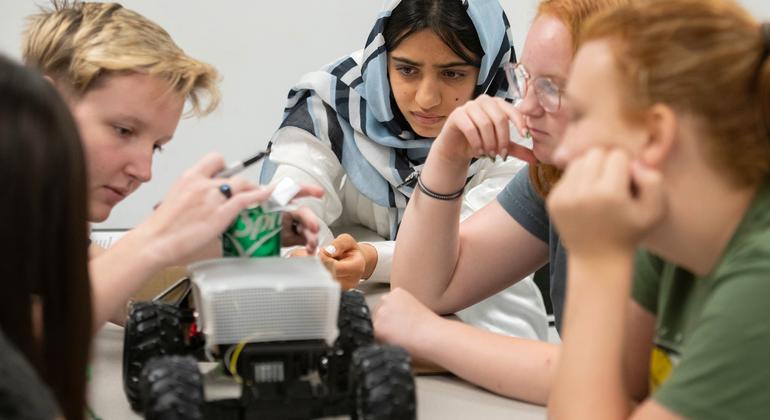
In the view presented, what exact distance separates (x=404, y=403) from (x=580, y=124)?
0.30m

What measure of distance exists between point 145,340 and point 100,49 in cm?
43

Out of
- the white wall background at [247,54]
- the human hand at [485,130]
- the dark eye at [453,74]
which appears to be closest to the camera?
the human hand at [485,130]

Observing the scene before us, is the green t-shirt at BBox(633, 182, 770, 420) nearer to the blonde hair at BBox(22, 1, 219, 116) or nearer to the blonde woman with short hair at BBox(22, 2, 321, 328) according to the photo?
the blonde woman with short hair at BBox(22, 2, 321, 328)

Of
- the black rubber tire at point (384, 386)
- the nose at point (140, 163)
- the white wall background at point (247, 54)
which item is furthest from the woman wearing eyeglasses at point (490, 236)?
the white wall background at point (247, 54)

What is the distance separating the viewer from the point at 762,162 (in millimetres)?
771

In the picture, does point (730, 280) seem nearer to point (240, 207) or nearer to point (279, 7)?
point (240, 207)

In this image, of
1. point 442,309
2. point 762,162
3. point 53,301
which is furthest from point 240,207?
point 442,309

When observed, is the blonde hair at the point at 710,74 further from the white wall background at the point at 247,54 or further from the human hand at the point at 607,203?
the white wall background at the point at 247,54

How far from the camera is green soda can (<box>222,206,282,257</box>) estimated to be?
962mm

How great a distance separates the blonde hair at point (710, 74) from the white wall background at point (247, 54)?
2192 mm

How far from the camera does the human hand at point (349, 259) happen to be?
157 cm

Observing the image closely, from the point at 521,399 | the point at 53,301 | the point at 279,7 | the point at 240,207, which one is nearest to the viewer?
the point at 53,301

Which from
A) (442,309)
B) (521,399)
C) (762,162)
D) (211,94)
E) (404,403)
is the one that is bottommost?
(442,309)

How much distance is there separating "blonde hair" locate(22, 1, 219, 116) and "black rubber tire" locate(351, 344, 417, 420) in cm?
57
